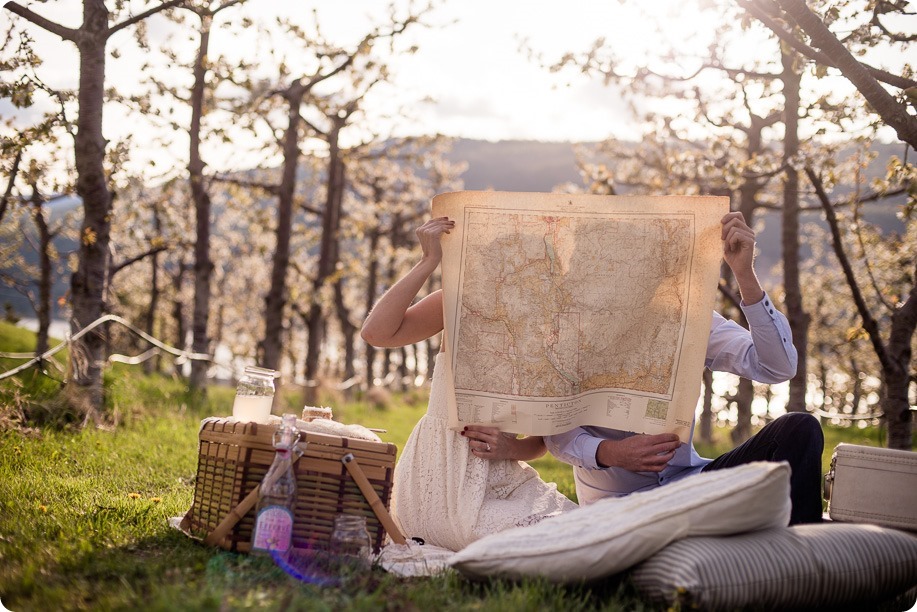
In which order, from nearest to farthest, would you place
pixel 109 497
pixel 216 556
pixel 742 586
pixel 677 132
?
1. pixel 742 586
2. pixel 216 556
3. pixel 109 497
4. pixel 677 132

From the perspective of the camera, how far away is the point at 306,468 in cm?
388

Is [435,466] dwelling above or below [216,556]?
above

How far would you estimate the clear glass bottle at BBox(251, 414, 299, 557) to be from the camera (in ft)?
11.7

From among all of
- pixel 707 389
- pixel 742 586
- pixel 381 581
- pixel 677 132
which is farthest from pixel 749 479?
pixel 707 389

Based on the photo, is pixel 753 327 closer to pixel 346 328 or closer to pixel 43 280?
pixel 43 280

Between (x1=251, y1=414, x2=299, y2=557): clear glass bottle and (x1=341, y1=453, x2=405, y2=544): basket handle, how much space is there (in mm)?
255

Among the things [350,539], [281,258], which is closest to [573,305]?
[350,539]

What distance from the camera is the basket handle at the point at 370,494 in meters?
3.93

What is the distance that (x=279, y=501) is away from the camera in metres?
3.71

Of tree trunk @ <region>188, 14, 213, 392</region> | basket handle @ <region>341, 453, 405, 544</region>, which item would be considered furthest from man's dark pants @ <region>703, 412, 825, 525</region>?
tree trunk @ <region>188, 14, 213, 392</region>

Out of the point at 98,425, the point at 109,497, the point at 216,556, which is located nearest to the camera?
the point at 216,556

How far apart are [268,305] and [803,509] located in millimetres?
11455

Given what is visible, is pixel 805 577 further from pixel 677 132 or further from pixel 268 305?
pixel 268 305

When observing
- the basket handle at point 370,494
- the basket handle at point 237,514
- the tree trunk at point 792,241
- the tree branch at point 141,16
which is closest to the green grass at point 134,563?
the basket handle at point 237,514
